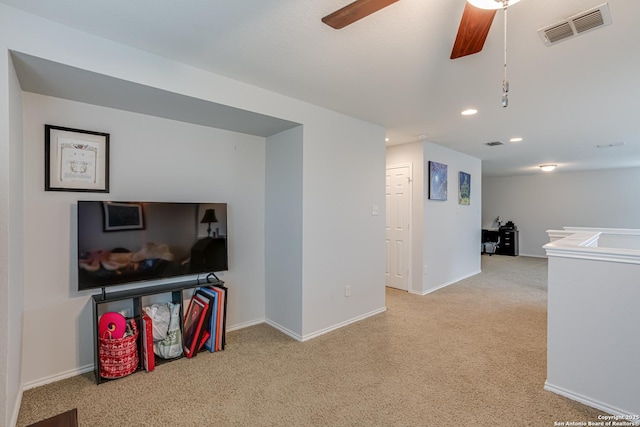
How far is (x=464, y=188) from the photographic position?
5.64 metres

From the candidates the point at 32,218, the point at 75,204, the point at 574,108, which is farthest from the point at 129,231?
the point at 574,108

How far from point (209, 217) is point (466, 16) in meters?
2.44

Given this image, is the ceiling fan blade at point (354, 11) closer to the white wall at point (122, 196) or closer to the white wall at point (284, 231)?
the white wall at point (284, 231)

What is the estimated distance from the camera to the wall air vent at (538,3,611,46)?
161 cm

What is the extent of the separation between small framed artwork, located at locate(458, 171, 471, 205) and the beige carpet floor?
261cm

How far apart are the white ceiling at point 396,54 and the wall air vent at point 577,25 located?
4 centimetres

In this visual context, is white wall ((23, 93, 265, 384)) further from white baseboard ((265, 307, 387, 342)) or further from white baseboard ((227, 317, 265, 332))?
white baseboard ((265, 307, 387, 342))

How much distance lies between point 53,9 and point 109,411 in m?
2.37

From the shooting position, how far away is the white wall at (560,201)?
735 cm

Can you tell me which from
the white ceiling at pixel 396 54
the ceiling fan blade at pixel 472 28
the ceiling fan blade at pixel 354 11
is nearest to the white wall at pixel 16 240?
the white ceiling at pixel 396 54

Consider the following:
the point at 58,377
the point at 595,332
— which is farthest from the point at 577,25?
the point at 58,377

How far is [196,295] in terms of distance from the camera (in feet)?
9.41

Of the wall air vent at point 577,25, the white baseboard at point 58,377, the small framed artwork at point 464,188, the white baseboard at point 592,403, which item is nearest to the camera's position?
the wall air vent at point 577,25

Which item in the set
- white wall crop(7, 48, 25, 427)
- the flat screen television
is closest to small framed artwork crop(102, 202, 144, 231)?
the flat screen television
